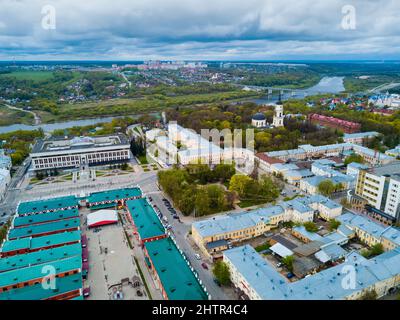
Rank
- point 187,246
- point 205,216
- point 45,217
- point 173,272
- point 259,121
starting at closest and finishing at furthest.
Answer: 1. point 173,272
2. point 187,246
3. point 45,217
4. point 205,216
5. point 259,121

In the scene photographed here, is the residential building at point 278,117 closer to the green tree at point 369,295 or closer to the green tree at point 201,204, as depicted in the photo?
the green tree at point 201,204

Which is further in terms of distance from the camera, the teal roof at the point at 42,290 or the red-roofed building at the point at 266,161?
the red-roofed building at the point at 266,161

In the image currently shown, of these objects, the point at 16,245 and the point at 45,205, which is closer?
the point at 16,245

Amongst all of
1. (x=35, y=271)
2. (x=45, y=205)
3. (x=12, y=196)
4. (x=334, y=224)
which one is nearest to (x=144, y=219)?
(x=35, y=271)

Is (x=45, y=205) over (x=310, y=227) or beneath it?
beneath

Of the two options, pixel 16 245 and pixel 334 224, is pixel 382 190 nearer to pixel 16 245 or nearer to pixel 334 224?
pixel 334 224

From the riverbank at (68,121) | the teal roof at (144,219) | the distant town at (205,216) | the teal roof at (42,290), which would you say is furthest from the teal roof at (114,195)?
the riverbank at (68,121)

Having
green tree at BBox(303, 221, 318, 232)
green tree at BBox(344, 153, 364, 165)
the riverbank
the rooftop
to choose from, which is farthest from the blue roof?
the riverbank
